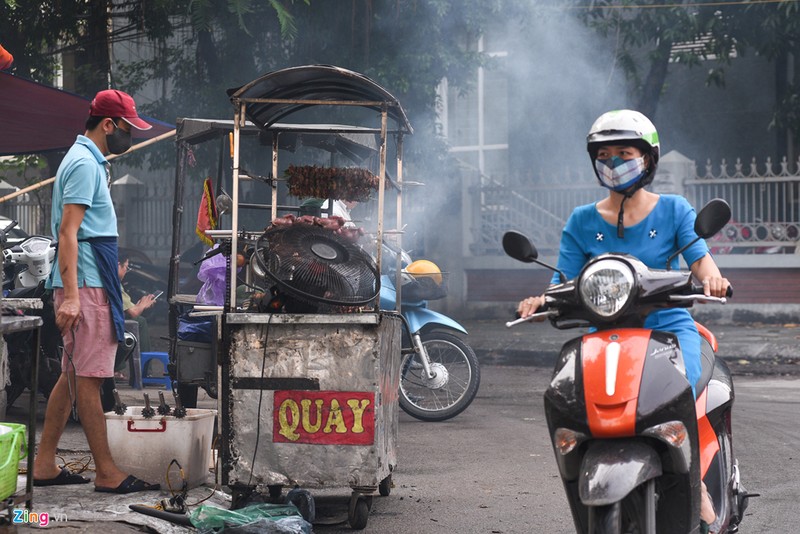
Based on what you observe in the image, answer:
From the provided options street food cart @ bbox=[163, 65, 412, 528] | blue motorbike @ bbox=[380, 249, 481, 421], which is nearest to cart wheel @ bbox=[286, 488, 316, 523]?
street food cart @ bbox=[163, 65, 412, 528]

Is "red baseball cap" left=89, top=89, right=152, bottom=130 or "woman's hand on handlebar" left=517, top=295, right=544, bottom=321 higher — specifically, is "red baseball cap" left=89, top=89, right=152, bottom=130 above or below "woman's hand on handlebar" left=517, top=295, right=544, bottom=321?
above

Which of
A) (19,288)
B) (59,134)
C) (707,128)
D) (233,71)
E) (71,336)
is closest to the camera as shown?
(71,336)

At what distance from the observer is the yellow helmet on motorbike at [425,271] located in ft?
26.9

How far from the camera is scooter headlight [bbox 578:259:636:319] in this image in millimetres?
3229

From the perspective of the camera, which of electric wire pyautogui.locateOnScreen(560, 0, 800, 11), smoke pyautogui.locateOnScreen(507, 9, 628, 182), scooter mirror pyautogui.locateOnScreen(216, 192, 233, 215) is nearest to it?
scooter mirror pyautogui.locateOnScreen(216, 192, 233, 215)

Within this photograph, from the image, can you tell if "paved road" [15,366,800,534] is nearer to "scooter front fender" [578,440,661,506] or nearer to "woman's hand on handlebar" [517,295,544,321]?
"woman's hand on handlebar" [517,295,544,321]

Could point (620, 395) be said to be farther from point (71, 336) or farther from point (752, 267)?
point (752, 267)

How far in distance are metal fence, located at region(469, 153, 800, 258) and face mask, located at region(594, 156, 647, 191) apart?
461 inches

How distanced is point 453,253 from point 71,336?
38.2ft

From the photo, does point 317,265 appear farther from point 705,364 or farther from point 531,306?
point 705,364

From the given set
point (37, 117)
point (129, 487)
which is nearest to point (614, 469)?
point (129, 487)

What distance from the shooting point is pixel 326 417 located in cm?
493

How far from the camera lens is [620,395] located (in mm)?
3137

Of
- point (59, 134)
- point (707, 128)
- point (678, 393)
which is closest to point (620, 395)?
point (678, 393)
